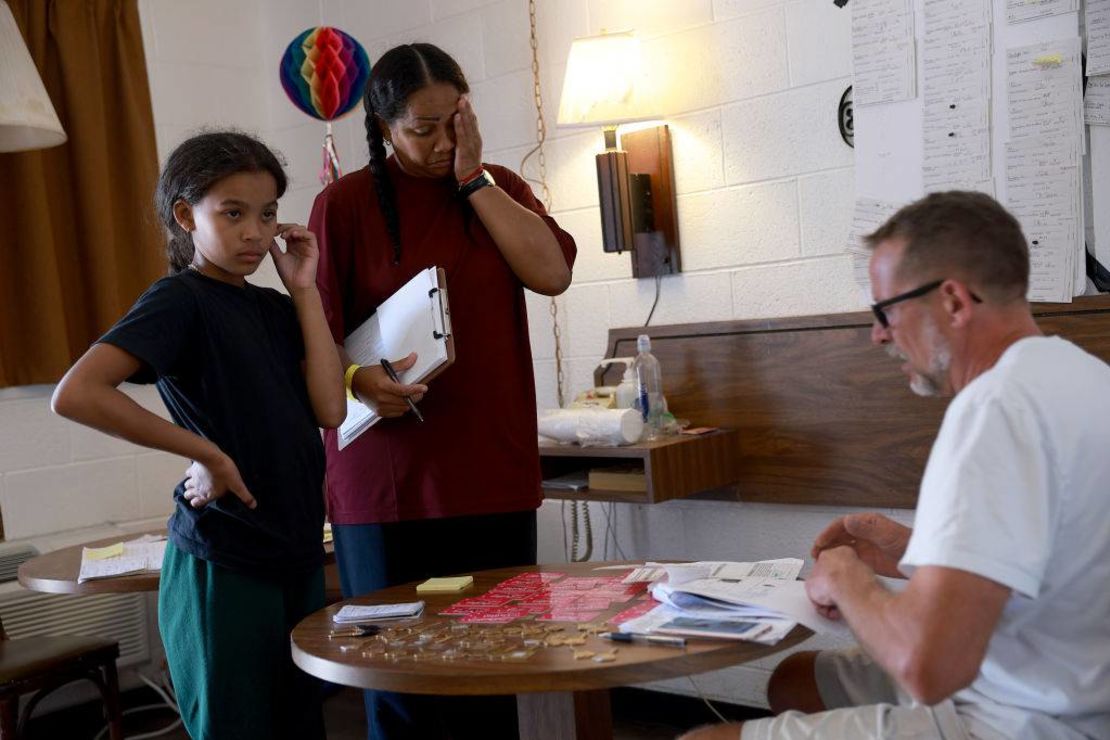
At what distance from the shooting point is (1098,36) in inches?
96.7

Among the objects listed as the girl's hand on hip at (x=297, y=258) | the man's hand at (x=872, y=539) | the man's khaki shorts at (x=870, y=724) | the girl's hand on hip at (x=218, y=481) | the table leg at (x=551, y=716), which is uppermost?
the girl's hand on hip at (x=297, y=258)

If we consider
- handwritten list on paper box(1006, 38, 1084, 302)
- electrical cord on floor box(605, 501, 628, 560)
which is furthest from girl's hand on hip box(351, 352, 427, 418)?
electrical cord on floor box(605, 501, 628, 560)

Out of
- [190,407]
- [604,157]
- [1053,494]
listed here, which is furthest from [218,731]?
[604,157]

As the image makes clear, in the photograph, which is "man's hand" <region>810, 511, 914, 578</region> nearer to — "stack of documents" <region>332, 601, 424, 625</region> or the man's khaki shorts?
the man's khaki shorts

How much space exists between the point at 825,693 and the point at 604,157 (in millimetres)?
1843

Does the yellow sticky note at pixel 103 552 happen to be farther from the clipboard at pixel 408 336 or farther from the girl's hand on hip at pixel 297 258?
the girl's hand on hip at pixel 297 258

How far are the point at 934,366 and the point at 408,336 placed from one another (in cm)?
95

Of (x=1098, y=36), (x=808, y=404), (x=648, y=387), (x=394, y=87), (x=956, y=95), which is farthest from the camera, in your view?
(x=648, y=387)

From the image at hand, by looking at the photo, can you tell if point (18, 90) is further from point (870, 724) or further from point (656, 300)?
point (870, 724)

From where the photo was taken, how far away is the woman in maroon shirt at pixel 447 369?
208cm

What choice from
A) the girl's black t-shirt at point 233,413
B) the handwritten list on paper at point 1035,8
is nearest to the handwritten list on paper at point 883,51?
the handwritten list on paper at point 1035,8

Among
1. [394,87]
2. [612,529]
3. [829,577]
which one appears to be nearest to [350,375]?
[394,87]

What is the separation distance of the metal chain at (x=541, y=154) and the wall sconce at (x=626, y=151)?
33 centimetres

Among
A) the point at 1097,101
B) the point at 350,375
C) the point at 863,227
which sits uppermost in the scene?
the point at 1097,101
